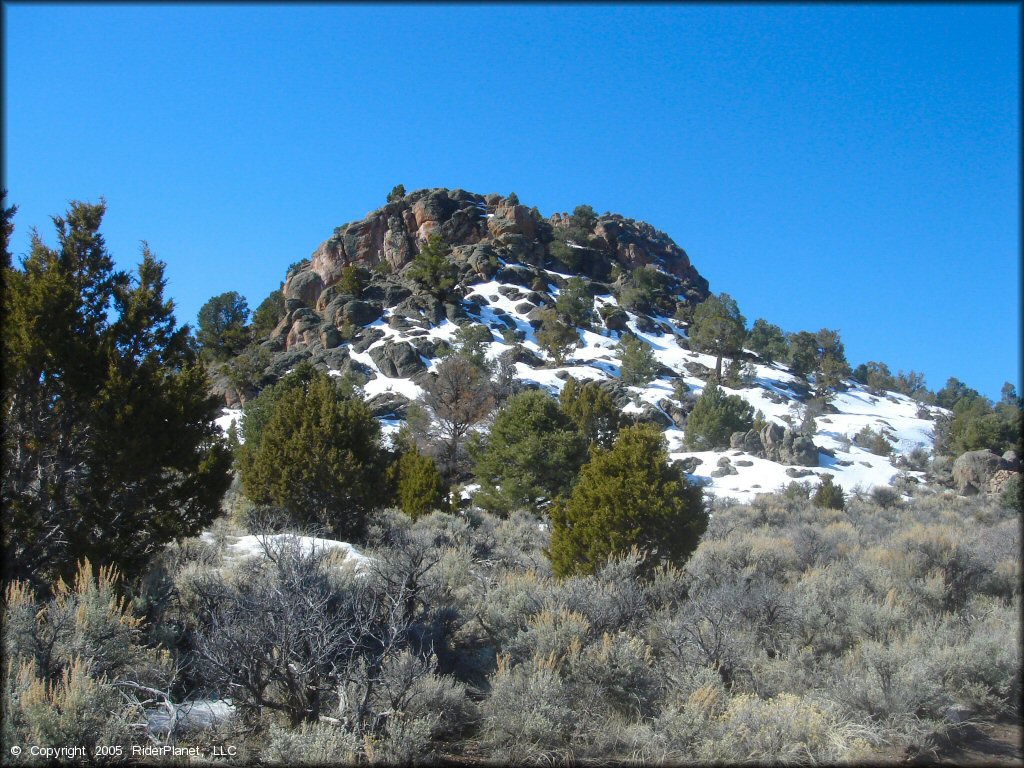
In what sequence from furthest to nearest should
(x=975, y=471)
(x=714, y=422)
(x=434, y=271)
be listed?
(x=434, y=271)
(x=714, y=422)
(x=975, y=471)

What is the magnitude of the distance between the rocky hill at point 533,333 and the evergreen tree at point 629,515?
2024 cm

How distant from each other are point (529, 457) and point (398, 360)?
29673 mm

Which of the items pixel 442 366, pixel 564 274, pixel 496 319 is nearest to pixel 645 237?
pixel 564 274

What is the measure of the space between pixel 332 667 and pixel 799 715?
3861 mm

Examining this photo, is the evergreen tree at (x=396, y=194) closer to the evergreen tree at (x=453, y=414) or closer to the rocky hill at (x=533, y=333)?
the rocky hill at (x=533, y=333)

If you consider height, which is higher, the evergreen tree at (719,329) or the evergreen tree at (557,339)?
the evergreen tree at (719,329)

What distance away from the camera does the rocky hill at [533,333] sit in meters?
37.2

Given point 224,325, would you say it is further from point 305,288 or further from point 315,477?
point 315,477

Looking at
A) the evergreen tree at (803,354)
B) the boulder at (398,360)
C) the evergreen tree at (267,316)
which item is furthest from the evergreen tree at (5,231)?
the evergreen tree at (803,354)

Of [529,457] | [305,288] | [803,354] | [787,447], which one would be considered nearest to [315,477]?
[529,457]

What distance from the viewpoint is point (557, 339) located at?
5112cm

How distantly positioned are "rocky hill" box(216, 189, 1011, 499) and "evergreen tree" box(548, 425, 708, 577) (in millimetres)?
20242

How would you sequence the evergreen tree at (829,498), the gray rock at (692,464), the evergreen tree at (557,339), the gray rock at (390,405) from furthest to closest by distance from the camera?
the evergreen tree at (557,339)
the gray rock at (390,405)
the gray rock at (692,464)
the evergreen tree at (829,498)

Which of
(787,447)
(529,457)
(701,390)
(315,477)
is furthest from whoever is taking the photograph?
(701,390)
